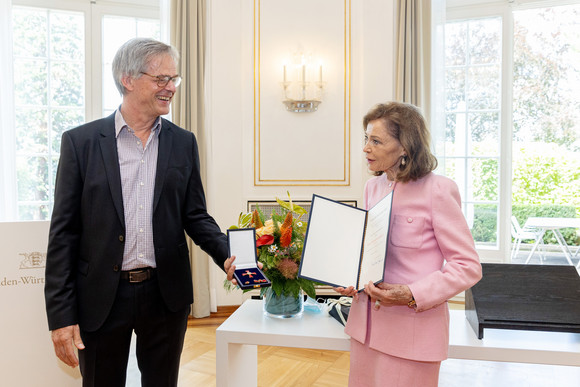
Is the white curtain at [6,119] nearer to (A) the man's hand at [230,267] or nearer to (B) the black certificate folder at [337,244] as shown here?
(A) the man's hand at [230,267]

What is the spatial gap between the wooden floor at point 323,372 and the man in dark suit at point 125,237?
1393mm

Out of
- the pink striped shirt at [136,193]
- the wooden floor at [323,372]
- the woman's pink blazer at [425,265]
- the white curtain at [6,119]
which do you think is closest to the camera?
the woman's pink blazer at [425,265]

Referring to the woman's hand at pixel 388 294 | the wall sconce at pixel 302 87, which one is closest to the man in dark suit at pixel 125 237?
the woman's hand at pixel 388 294

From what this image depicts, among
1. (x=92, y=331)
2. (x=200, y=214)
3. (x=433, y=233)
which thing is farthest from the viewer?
(x=200, y=214)

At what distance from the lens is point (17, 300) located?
2.19 metres

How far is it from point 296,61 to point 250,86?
0.52m

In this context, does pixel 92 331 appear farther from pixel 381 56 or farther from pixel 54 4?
pixel 54 4

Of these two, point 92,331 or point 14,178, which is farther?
point 14,178

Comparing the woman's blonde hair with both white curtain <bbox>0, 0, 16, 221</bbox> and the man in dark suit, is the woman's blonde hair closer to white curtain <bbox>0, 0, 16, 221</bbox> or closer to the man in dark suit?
the man in dark suit

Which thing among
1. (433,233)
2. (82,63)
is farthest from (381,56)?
(433,233)

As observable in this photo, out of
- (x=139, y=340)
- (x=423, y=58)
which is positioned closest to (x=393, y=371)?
(x=139, y=340)

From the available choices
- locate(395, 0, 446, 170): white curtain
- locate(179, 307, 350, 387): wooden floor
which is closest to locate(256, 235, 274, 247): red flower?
locate(179, 307, 350, 387): wooden floor

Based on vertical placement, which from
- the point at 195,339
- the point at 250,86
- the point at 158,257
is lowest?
the point at 195,339

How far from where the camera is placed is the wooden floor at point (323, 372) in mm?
2818
